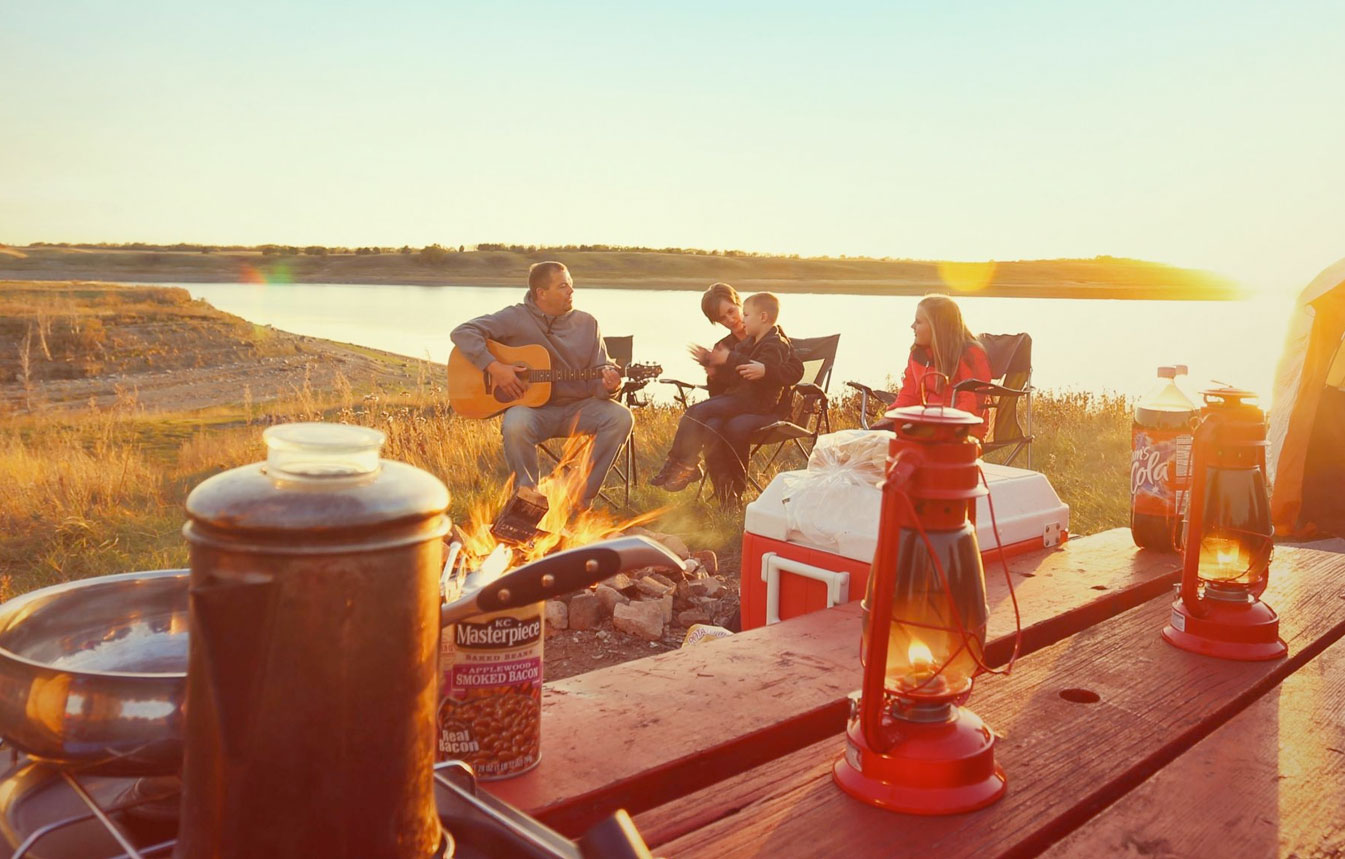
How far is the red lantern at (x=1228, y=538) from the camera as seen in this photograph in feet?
4.47

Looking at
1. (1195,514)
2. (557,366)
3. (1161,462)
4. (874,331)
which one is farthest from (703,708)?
(874,331)

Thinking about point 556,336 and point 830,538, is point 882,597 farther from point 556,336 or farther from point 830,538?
point 556,336

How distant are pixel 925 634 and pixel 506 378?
4884 mm

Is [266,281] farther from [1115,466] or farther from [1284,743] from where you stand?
[1284,743]

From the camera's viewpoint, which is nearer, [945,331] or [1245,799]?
[1245,799]

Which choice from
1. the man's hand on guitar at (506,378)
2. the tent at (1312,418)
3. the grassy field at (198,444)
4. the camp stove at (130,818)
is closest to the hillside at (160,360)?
the grassy field at (198,444)

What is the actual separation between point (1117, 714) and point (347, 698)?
3.12ft

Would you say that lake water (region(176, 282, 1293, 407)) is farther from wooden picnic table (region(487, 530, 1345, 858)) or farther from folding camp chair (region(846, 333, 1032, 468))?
wooden picnic table (region(487, 530, 1345, 858))

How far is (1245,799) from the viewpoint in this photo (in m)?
0.98

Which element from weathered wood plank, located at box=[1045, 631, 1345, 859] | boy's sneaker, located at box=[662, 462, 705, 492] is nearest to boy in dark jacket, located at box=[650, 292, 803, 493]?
boy's sneaker, located at box=[662, 462, 705, 492]

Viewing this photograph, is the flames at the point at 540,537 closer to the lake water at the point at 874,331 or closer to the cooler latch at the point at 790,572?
the cooler latch at the point at 790,572

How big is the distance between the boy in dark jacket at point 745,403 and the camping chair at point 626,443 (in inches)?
8.5

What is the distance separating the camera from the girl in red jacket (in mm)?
5327

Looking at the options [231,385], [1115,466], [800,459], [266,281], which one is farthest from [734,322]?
[266,281]
